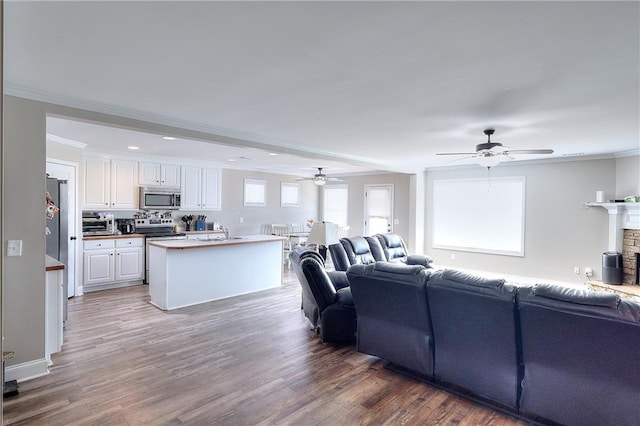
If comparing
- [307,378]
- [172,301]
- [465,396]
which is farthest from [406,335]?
[172,301]

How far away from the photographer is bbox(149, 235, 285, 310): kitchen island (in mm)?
4855

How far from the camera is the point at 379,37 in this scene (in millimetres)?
1962

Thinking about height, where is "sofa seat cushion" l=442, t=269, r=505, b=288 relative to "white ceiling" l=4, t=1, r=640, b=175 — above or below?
below

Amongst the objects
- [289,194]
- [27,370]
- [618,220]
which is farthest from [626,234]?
[27,370]

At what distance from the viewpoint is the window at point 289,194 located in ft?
30.5

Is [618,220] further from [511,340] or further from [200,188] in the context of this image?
[200,188]

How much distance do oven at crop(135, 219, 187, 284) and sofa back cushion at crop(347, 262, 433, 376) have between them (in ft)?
14.7

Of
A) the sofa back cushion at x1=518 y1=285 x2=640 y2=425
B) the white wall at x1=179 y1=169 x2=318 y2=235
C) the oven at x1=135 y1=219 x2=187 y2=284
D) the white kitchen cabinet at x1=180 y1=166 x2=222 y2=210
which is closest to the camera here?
the sofa back cushion at x1=518 y1=285 x2=640 y2=425

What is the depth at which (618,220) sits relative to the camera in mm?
5477

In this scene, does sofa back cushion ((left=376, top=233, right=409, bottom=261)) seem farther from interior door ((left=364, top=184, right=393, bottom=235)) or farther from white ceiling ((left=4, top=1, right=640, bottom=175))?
white ceiling ((left=4, top=1, right=640, bottom=175))

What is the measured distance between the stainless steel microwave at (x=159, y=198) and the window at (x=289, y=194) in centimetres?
299

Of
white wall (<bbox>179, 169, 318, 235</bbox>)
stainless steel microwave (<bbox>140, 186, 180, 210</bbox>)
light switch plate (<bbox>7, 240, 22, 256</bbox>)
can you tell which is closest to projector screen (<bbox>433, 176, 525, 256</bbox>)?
white wall (<bbox>179, 169, 318, 235</bbox>)

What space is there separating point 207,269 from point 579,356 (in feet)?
14.9

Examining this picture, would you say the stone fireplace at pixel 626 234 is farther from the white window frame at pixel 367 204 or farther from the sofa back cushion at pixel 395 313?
the sofa back cushion at pixel 395 313
